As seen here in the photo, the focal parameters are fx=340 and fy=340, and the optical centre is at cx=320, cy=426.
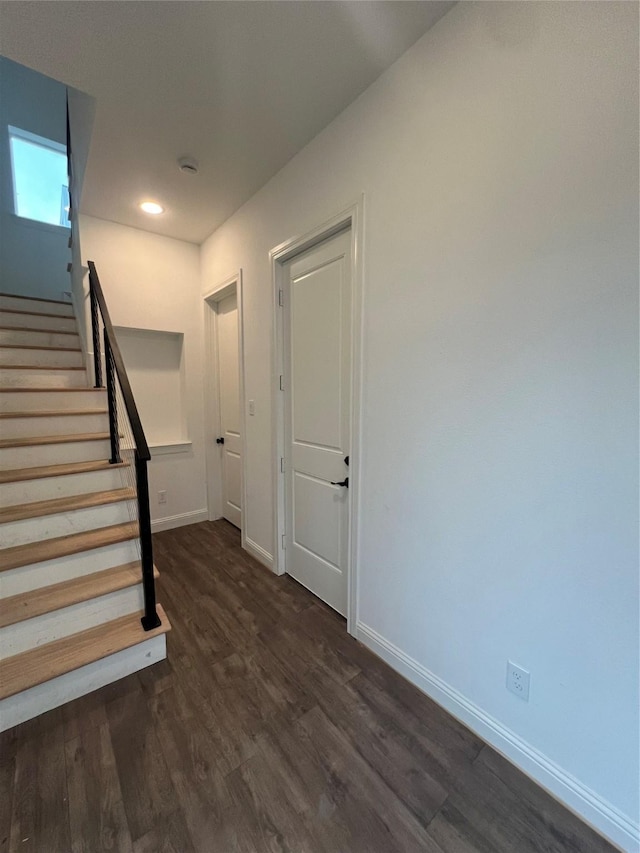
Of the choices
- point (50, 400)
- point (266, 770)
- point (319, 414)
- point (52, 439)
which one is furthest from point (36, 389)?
point (266, 770)

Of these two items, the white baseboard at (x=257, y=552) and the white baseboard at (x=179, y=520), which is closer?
the white baseboard at (x=257, y=552)

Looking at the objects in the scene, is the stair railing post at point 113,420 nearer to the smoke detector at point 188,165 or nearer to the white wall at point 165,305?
the white wall at point 165,305

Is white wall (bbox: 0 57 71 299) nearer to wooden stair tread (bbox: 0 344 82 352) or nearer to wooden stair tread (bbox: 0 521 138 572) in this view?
wooden stair tread (bbox: 0 344 82 352)

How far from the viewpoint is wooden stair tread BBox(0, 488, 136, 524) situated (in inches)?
70.1

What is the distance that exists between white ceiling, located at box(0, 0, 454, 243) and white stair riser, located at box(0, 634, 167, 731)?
267cm

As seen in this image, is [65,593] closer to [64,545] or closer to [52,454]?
[64,545]

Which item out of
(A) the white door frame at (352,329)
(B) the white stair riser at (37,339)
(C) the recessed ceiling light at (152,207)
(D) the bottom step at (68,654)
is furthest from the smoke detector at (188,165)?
(D) the bottom step at (68,654)

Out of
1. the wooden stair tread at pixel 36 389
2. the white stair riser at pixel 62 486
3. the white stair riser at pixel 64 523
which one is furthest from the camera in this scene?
the wooden stair tread at pixel 36 389

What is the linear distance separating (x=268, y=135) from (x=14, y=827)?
3089 millimetres

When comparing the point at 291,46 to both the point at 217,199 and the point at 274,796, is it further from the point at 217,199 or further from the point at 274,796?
the point at 274,796

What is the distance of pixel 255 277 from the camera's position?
99.9 inches

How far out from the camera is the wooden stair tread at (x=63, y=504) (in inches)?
70.1

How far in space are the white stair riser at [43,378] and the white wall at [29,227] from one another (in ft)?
6.23

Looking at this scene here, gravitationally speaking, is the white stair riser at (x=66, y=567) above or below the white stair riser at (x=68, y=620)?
above
